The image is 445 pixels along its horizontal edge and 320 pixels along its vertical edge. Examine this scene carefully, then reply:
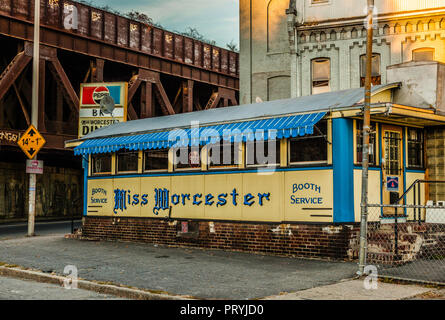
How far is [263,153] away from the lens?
1442 cm

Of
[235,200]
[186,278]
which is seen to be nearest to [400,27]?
[235,200]

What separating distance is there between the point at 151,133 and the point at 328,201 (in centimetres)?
585

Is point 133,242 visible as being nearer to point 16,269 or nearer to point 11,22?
point 16,269

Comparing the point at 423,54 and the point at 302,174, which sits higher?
the point at 423,54

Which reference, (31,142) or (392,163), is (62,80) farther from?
(392,163)

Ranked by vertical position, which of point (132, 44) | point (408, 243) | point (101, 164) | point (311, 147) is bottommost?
point (408, 243)

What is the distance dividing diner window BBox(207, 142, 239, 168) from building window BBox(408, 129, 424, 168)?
175 inches

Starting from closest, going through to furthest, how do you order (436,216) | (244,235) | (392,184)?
(392,184) → (244,235) → (436,216)

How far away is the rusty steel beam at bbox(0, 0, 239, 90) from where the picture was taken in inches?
1286

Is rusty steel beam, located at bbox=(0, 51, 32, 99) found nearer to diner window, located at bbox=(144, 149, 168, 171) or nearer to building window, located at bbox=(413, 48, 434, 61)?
diner window, located at bbox=(144, 149, 168, 171)

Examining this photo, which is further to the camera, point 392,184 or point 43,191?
point 43,191

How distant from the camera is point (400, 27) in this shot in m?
25.0

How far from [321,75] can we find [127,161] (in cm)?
1239

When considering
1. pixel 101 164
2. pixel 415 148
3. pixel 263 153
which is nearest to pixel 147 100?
pixel 101 164
